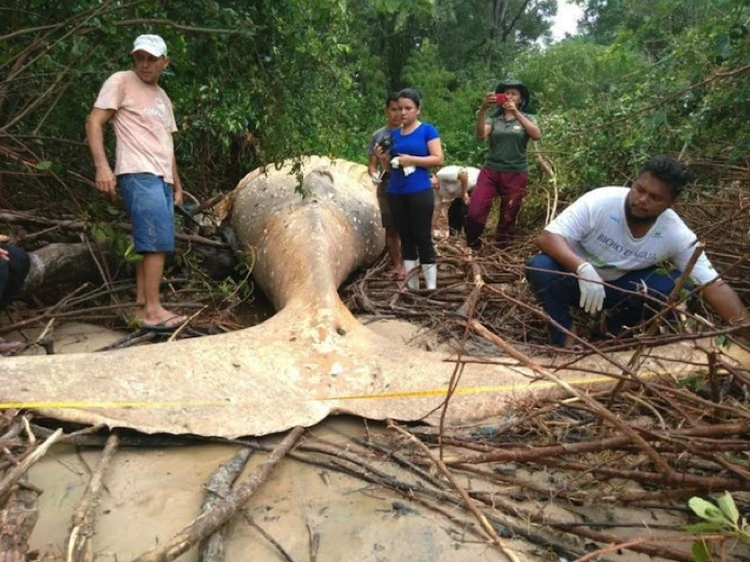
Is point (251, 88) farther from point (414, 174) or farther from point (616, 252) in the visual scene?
point (616, 252)

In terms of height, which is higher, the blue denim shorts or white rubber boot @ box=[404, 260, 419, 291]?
the blue denim shorts

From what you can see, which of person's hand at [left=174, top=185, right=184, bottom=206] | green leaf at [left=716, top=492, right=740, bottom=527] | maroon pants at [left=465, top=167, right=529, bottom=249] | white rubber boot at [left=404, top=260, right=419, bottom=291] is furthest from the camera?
maroon pants at [left=465, top=167, right=529, bottom=249]

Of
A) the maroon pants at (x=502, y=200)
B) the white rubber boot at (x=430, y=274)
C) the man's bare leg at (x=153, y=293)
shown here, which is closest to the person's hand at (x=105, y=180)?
the man's bare leg at (x=153, y=293)

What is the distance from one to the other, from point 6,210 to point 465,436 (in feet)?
9.70

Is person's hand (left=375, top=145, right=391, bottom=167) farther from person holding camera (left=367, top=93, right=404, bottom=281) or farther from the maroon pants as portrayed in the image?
the maroon pants

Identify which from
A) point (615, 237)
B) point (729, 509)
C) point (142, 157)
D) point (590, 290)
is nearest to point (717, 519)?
point (729, 509)

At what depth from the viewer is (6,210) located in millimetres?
3635

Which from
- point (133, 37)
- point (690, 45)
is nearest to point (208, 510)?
point (133, 37)

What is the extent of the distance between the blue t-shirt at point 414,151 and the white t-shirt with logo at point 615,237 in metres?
1.15

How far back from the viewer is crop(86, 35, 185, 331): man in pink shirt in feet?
10.8

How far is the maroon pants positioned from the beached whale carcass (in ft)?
6.93

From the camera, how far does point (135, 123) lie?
11.0ft

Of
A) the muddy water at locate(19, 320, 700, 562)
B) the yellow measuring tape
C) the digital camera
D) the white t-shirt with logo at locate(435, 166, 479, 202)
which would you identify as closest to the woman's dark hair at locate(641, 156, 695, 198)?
the yellow measuring tape

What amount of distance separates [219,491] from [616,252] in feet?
7.63
